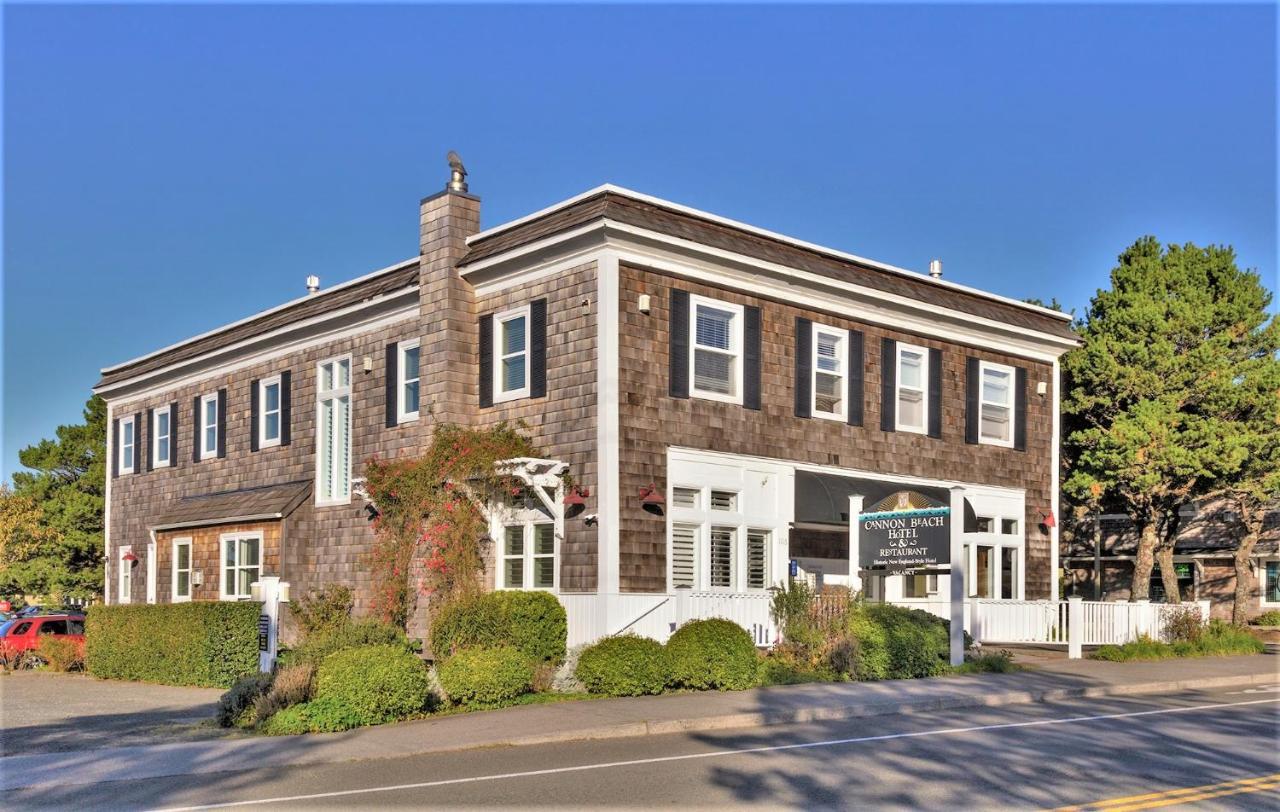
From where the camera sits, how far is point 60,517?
1927 inches

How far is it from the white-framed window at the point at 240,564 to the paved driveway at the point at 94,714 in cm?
371

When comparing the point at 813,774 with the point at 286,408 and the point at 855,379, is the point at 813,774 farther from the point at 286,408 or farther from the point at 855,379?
the point at 286,408

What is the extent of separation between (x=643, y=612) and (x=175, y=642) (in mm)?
8797

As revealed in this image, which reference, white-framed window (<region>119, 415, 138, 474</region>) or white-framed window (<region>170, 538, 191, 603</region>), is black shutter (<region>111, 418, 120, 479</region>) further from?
white-framed window (<region>170, 538, 191, 603</region>)

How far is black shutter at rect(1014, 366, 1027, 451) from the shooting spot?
2909 centimetres

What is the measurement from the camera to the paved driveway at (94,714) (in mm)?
16203

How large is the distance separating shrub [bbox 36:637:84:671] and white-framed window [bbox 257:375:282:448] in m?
5.68

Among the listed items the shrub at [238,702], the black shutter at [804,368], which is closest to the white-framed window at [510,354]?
the black shutter at [804,368]

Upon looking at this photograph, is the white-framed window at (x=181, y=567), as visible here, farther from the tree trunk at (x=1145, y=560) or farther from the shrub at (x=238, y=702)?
the tree trunk at (x=1145, y=560)

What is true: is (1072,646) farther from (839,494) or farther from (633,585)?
(633,585)

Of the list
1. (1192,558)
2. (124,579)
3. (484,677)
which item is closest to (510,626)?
(484,677)

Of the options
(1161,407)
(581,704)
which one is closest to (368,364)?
(581,704)

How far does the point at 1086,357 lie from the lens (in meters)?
34.6

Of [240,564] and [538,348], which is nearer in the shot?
[538,348]
